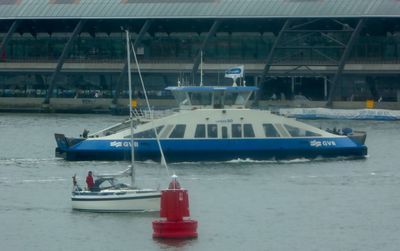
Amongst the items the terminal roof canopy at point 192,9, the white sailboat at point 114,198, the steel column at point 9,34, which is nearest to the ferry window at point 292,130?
the white sailboat at point 114,198

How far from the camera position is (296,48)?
443 ft

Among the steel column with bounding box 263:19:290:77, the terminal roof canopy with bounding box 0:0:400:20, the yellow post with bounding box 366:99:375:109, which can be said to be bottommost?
the yellow post with bounding box 366:99:375:109

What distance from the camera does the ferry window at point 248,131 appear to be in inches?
3093

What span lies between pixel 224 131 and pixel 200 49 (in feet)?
198

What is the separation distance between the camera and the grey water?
52219 mm

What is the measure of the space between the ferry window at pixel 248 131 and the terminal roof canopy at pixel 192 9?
54.8m

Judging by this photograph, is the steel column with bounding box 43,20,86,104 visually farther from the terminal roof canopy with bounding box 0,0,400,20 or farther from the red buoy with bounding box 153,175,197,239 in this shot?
the red buoy with bounding box 153,175,197,239

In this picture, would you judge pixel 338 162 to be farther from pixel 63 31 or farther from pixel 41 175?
pixel 63 31

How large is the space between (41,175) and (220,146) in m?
10.6

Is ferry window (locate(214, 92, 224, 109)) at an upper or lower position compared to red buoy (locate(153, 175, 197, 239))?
upper

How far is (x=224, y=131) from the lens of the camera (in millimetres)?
78438

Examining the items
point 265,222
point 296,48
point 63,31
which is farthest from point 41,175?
point 63,31

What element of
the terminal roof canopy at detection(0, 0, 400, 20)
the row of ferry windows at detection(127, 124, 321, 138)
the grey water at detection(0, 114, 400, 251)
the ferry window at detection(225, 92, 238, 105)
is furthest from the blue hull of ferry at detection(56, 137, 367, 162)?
the terminal roof canopy at detection(0, 0, 400, 20)

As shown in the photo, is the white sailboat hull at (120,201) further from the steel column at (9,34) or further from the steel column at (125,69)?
the steel column at (9,34)
